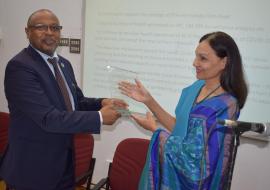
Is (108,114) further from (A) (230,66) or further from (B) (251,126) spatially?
(B) (251,126)

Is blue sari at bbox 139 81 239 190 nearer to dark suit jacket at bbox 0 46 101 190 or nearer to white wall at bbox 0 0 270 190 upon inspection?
dark suit jacket at bbox 0 46 101 190

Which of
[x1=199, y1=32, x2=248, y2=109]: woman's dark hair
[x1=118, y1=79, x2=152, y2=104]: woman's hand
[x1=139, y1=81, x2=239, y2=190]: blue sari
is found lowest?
[x1=139, y1=81, x2=239, y2=190]: blue sari

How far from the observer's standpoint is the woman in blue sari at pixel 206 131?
1485 millimetres

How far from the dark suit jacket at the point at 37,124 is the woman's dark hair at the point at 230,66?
67cm

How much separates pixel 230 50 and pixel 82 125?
0.81 metres

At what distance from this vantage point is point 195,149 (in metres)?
1.50

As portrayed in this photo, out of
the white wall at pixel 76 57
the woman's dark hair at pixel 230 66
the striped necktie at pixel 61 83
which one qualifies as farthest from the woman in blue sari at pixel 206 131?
the white wall at pixel 76 57

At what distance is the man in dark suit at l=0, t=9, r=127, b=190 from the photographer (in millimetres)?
1557

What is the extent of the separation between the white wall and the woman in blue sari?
94 centimetres

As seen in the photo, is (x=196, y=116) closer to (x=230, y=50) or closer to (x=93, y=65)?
(x=230, y=50)

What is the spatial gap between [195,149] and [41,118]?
0.76 meters

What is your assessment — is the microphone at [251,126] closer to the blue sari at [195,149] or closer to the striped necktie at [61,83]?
the blue sari at [195,149]

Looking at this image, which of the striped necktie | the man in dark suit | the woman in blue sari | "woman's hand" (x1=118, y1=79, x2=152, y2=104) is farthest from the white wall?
the striped necktie

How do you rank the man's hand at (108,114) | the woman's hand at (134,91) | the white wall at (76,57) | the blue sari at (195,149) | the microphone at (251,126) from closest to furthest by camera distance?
the microphone at (251,126) < the blue sari at (195,149) < the man's hand at (108,114) < the woman's hand at (134,91) < the white wall at (76,57)
